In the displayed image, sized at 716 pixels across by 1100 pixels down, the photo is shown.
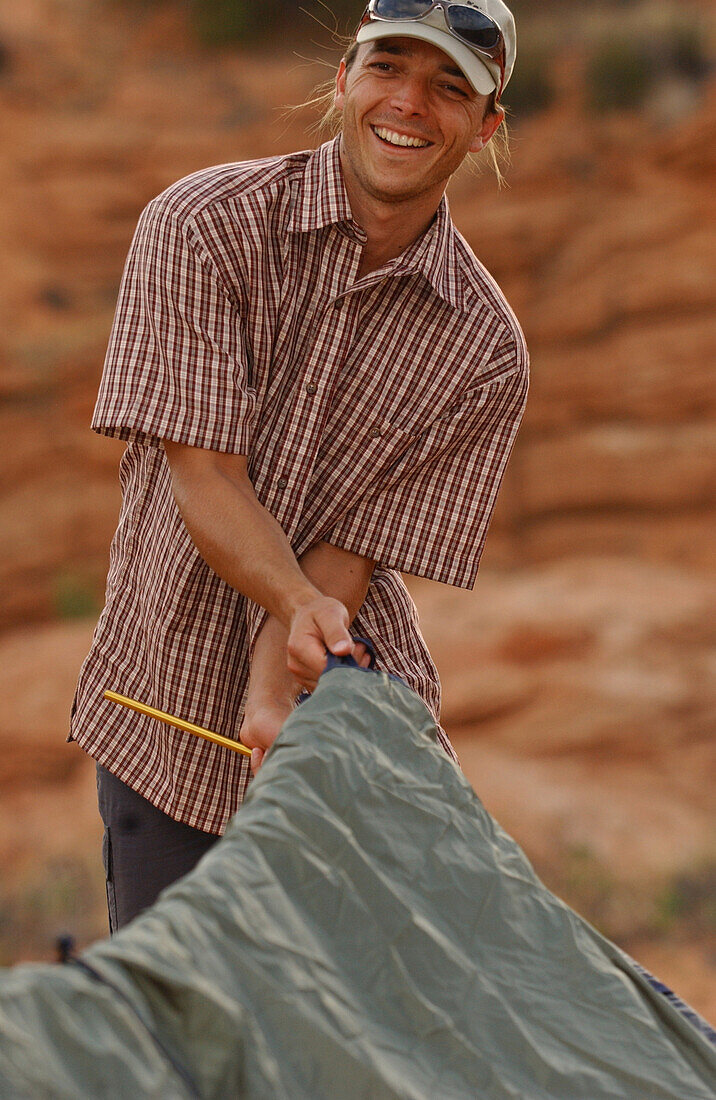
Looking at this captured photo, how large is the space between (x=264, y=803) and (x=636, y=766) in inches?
235

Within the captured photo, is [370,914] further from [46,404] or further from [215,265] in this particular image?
[46,404]

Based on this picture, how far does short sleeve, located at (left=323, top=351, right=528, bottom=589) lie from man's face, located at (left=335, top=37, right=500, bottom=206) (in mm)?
329

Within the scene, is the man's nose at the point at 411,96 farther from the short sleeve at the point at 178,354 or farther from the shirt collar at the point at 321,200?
A: the short sleeve at the point at 178,354

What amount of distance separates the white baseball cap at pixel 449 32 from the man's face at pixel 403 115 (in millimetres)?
28

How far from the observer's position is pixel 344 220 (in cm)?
197

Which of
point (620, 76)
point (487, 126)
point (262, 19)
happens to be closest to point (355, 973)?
point (487, 126)

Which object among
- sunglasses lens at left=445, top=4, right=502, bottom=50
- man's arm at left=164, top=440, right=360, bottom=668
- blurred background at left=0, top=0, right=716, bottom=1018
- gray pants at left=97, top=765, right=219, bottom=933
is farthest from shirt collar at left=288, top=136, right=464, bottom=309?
blurred background at left=0, top=0, right=716, bottom=1018

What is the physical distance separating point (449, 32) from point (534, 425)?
641cm

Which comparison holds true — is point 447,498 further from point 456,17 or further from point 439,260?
point 456,17

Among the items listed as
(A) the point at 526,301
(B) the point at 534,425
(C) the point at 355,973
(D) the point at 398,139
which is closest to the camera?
(C) the point at 355,973

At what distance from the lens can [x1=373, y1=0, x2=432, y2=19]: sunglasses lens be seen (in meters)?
1.87

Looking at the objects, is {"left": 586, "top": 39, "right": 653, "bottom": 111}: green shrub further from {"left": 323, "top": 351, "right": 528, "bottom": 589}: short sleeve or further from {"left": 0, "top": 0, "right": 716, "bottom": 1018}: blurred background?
{"left": 323, "top": 351, "right": 528, "bottom": 589}: short sleeve

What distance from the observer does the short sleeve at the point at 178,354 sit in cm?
188

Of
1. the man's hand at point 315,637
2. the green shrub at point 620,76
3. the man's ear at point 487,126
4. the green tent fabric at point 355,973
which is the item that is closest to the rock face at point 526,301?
the green shrub at point 620,76
